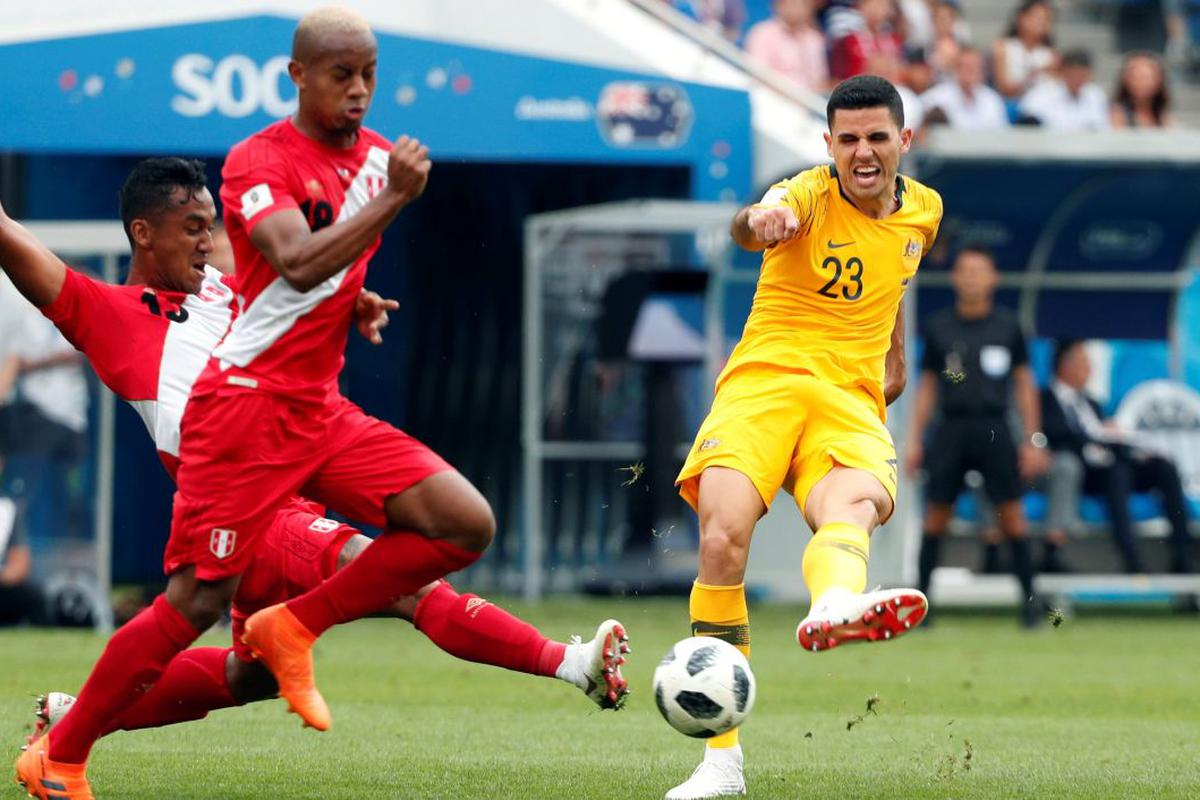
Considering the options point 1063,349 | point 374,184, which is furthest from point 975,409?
point 374,184

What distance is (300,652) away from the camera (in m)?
6.30

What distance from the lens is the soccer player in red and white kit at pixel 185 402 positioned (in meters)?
6.51

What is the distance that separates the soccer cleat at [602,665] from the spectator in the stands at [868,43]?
12.1m

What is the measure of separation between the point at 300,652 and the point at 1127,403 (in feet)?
39.4

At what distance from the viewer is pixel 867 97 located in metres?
6.82

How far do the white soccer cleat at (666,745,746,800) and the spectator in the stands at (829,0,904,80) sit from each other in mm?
12091

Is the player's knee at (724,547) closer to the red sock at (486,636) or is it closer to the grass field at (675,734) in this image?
the red sock at (486,636)

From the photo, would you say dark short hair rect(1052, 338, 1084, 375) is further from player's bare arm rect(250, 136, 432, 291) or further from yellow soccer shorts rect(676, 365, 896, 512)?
player's bare arm rect(250, 136, 432, 291)

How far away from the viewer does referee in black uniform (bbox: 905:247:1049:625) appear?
13.8m

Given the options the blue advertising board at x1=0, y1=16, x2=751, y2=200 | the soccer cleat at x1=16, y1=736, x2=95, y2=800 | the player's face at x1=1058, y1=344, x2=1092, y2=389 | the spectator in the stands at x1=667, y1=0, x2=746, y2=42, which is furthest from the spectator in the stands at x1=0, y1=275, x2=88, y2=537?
the soccer cleat at x1=16, y1=736, x2=95, y2=800

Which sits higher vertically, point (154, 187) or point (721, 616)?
point (154, 187)

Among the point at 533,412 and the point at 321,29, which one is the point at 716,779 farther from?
the point at 533,412

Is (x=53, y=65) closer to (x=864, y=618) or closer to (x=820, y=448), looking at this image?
(x=820, y=448)

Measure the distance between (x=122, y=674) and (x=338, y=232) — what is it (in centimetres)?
143
